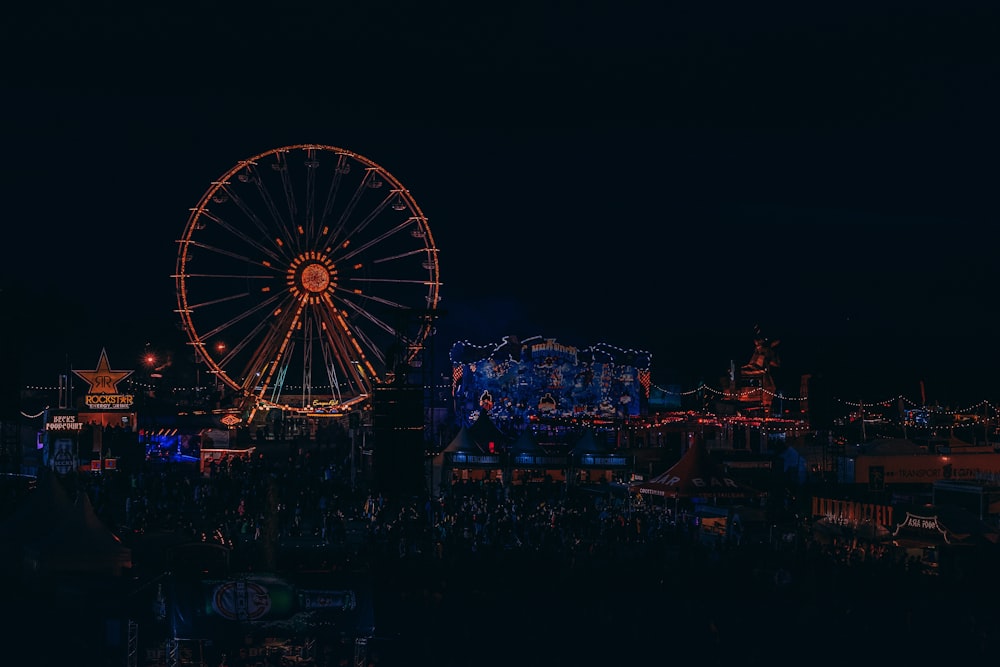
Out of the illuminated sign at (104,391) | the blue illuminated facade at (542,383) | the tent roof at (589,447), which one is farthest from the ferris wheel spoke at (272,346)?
the blue illuminated facade at (542,383)

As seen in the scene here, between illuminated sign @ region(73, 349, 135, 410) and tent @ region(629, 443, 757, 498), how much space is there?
2086cm

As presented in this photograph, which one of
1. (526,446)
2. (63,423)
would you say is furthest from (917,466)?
(63,423)

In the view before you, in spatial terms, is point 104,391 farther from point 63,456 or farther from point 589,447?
point 589,447

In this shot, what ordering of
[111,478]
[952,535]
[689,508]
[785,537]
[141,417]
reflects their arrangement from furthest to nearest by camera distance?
[141,417]
[111,478]
[689,508]
[785,537]
[952,535]

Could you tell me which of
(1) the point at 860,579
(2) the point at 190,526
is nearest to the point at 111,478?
(2) the point at 190,526

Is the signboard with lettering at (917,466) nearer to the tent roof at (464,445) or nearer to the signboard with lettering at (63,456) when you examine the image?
the tent roof at (464,445)

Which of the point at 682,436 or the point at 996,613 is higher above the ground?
the point at 682,436

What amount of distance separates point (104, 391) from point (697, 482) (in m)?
22.7

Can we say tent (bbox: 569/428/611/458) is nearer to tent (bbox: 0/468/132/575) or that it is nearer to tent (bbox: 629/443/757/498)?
tent (bbox: 629/443/757/498)

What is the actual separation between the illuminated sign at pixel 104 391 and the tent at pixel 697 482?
20.9m

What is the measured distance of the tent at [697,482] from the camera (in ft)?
87.2

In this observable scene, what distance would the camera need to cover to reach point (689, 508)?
27.5 m

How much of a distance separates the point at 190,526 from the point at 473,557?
6.58m

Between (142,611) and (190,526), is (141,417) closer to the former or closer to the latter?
(190,526)
